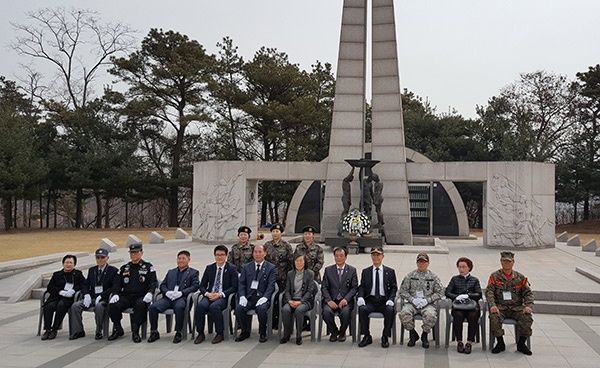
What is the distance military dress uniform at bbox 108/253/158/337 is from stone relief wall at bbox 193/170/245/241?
9.80 meters

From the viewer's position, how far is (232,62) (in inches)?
1129

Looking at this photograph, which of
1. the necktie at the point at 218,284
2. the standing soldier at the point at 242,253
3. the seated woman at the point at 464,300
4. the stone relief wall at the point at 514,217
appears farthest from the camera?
the stone relief wall at the point at 514,217

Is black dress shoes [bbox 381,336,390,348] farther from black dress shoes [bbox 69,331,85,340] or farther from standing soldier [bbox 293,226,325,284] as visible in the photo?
black dress shoes [bbox 69,331,85,340]

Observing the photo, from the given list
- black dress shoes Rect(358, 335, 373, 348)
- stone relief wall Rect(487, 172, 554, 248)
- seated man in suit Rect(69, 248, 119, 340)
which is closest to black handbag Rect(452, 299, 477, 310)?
black dress shoes Rect(358, 335, 373, 348)

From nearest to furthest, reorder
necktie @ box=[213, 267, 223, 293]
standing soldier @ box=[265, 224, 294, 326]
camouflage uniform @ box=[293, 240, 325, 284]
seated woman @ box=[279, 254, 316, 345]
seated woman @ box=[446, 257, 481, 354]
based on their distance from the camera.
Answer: seated woman @ box=[446, 257, 481, 354], seated woman @ box=[279, 254, 316, 345], necktie @ box=[213, 267, 223, 293], camouflage uniform @ box=[293, 240, 325, 284], standing soldier @ box=[265, 224, 294, 326]

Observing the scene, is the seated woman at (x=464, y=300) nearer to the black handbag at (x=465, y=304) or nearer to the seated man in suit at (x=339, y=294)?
the black handbag at (x=465, y=304)

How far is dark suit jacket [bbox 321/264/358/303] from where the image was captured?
19.7 feet

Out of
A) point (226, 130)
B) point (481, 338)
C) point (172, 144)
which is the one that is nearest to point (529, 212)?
point (481, 338)

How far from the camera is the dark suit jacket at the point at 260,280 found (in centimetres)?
605

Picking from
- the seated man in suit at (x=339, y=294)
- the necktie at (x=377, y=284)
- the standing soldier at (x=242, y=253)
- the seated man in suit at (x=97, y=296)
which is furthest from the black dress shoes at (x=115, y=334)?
the necktie at (x=377, y=284)

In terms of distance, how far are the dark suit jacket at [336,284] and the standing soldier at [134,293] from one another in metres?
1.96

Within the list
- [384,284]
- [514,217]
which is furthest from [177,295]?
[514,217]

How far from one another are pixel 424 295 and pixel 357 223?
8160mm

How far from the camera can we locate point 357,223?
1398 cm
